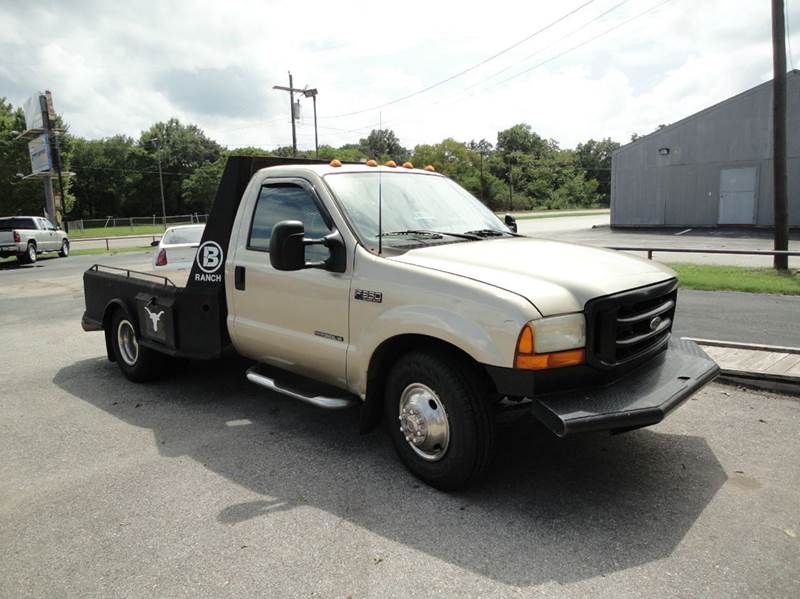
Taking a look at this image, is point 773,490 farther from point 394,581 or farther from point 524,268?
point 394,581

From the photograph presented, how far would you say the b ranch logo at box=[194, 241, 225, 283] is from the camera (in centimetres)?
512

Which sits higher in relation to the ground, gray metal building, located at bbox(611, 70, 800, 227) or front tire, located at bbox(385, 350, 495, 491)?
gray metal building, located at bbox(611, 70, 800, 227)

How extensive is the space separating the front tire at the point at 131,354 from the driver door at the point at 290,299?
60.8 inches

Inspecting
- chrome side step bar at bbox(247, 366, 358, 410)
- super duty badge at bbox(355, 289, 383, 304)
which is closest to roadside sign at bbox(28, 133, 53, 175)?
chrome side step bar at bbox(247, 366, 358, 410)

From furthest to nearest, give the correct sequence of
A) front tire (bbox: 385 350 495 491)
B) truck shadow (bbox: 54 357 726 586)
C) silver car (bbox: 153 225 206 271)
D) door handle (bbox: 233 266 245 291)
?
silver car (bbox: 153 225 206 271), door handle (bbox: 233 266 245 291), front tire (bbox: 385 350 495 491), truck shadow (bbox: 54 357 726 586)

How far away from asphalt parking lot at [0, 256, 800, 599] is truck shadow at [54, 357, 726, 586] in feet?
0.05

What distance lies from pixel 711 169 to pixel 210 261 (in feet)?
95.7

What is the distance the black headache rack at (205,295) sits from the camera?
16.9 ft

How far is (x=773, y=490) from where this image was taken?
145 inches

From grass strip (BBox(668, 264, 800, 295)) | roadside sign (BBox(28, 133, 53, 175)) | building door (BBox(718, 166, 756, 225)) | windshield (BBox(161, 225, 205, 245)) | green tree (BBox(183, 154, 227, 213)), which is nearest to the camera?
grass strip (BBox(668, 264, 800, 295))

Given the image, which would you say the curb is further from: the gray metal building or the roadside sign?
the roadside sign

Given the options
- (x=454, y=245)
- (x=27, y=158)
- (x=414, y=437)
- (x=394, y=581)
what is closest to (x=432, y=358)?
(x=414, y=437)

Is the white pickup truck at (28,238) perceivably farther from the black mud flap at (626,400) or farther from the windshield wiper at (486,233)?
the black mud flap at (626,400)

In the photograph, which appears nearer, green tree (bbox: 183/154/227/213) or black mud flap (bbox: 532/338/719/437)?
black mud flap (bbox: 532/338/719/437)
